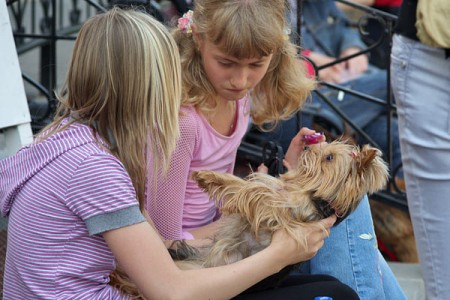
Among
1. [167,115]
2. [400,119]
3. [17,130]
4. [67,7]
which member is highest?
[167,115]

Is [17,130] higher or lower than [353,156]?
lower

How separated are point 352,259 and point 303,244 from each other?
57 cm

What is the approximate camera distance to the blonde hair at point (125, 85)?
2.43 m

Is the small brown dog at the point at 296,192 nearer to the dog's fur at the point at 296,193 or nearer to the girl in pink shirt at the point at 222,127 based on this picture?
the dog's fur at the point at 296,193

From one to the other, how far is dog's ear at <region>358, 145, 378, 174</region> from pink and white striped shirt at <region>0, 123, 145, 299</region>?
0.72 metres

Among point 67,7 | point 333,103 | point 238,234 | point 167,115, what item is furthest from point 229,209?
point 67,7

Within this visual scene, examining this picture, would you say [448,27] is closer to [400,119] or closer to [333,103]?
[400,119]

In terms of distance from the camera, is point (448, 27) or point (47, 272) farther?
point (448, 27)

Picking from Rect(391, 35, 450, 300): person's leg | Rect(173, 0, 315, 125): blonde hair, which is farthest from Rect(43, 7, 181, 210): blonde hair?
Rect(391, 35, 450, 300): person's leg

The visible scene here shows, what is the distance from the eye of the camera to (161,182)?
9.73ft

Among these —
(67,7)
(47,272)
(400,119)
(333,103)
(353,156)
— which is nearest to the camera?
(47,272)

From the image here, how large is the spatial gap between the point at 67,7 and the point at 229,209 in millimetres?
5931

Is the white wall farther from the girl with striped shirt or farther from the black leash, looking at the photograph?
the black leash

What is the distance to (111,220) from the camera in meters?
2.32
